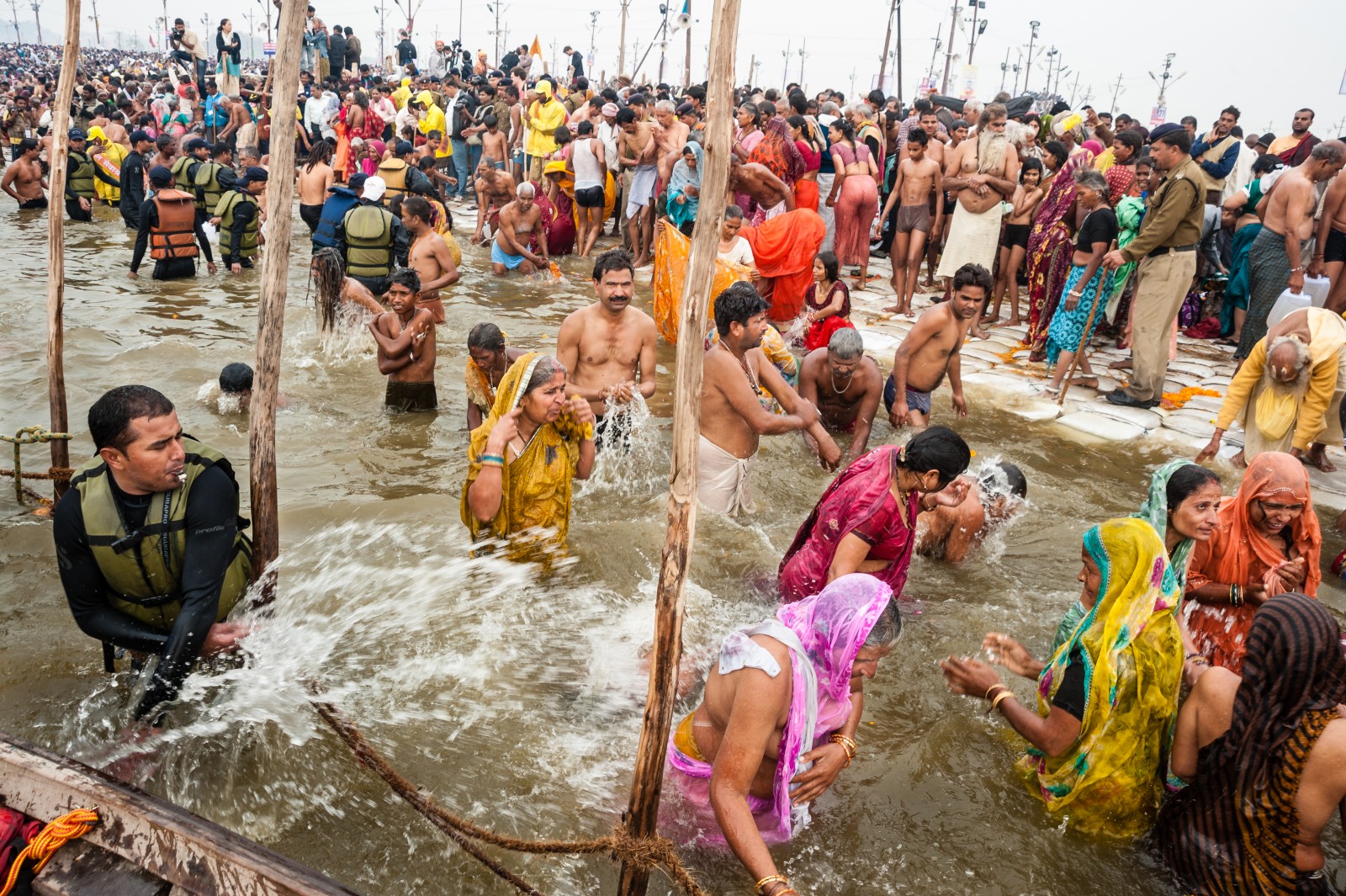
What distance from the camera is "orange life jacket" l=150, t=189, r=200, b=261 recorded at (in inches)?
404

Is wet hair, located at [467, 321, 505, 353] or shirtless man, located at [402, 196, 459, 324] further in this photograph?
shirtless man, located at [402, 196, 459, 324]

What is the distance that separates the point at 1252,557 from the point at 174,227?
36.2 ft

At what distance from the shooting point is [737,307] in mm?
4637

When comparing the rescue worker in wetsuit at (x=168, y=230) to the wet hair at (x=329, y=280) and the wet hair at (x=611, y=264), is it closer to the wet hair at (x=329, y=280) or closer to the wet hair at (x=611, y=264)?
the wet hair at (x=329, y=280)

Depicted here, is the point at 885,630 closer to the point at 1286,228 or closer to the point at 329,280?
the point at 329,280

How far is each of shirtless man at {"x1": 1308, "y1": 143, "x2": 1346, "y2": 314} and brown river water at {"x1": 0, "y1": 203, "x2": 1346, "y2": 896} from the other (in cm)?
250

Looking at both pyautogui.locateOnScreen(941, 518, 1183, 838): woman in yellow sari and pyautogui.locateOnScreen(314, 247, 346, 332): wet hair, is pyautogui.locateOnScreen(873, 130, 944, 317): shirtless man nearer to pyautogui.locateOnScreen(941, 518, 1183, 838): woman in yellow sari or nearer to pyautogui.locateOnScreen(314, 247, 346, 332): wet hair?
pyautogui.locateOnScreen(314, 247, 346, 332): wet hair

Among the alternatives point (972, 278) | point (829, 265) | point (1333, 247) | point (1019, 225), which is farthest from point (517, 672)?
point (1333, 247)

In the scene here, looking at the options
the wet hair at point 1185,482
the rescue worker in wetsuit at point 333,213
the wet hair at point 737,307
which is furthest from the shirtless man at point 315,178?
the wet hair at point 1185,482

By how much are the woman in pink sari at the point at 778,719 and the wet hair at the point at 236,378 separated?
→ 4.95 meters

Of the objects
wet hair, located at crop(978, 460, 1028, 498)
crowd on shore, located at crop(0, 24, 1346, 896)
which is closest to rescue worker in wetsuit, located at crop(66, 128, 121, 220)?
crowd on shore, located at crop(0, 24, 1346, 896)

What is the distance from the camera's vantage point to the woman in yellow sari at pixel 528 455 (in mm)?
3584

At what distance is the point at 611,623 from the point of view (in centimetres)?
444

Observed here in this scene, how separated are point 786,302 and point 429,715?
5.71 m
